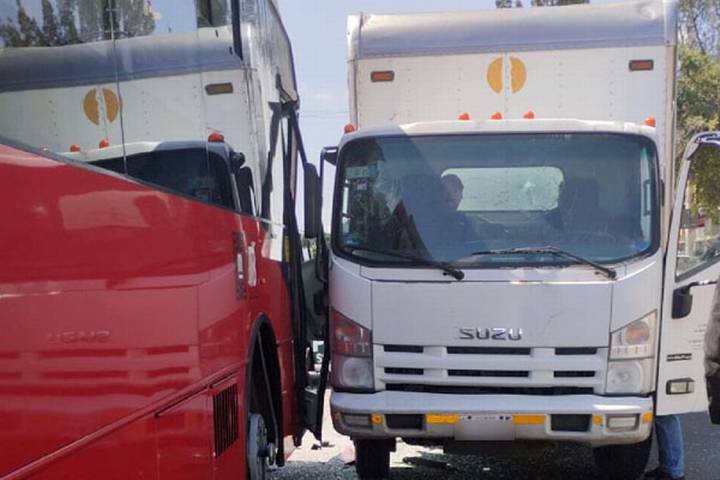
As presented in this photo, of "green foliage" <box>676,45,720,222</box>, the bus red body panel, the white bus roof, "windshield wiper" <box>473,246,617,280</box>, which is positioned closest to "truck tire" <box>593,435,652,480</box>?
"windshield wiper" <box>473,246,617,280</box>

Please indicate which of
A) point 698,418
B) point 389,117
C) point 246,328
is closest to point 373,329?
point 246,328

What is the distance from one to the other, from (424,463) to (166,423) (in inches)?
189

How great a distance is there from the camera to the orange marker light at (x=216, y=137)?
4225 millimetres

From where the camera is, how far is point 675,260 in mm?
5484

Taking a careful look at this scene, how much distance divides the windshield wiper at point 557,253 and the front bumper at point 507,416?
2.67 ft

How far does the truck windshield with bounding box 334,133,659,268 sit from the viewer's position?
18.2 feet

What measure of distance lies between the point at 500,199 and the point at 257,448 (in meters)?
2.30

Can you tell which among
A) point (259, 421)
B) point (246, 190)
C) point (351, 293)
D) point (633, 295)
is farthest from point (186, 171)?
point (633, 295)

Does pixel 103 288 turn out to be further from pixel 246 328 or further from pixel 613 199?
pixel 613 199

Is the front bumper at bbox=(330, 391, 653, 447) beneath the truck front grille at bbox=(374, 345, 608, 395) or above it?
beneath

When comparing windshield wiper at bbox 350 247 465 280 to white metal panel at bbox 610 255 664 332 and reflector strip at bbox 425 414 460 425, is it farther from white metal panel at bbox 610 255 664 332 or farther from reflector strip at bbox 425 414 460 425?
white metal panel at bbox 610 255 664 332

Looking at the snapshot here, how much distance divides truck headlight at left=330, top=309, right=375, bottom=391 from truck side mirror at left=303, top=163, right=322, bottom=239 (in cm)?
69

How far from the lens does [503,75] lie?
248 inches

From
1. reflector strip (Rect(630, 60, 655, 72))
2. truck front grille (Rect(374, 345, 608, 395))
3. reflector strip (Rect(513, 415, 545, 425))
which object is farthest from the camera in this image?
reflector strip (Rect(630, 60, 655, 72))
